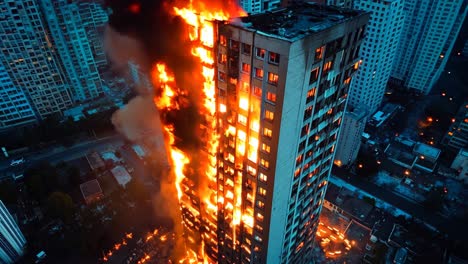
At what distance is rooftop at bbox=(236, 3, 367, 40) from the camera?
20.5 m

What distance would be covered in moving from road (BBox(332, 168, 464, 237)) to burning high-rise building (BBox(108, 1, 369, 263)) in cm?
3321

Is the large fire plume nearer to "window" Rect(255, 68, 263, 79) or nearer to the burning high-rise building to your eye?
the burning high-rise building

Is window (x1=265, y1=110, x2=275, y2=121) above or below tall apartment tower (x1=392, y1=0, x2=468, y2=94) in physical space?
above

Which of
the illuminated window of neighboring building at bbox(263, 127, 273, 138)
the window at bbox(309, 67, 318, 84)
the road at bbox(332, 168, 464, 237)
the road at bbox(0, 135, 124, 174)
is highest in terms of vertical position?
the window at bbox(309, 67, 318, 84)

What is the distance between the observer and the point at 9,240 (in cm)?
4694

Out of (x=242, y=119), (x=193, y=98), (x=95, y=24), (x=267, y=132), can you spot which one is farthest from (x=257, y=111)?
(x=95, y=24)

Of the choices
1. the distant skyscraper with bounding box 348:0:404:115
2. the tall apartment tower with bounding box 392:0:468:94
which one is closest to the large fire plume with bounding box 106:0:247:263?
the distant skyscraper with bounding box 348:0:404:115

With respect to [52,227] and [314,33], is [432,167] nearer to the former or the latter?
[314,33]

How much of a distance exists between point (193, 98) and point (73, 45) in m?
65.6

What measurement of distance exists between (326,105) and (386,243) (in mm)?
36582

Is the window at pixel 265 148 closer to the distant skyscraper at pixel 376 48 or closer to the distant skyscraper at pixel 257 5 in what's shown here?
the distant skyscraper at pixel 376 48

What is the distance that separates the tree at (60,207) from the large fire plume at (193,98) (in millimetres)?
29108

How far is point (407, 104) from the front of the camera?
92.6 meters

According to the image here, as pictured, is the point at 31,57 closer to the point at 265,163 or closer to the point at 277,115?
the point at 265,163
